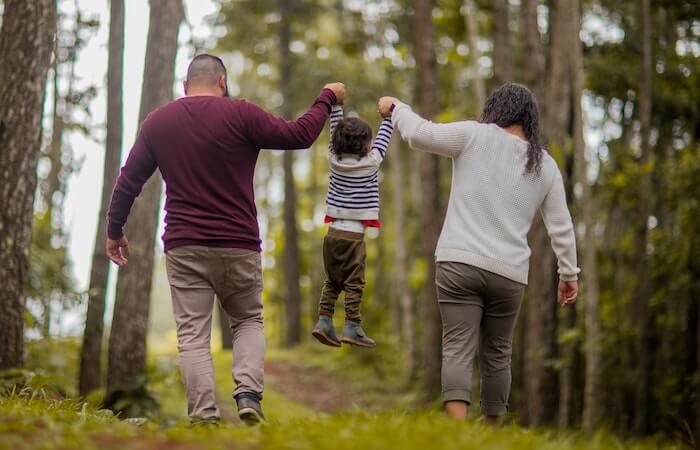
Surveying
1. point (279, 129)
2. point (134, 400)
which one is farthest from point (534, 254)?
point (279, 129)

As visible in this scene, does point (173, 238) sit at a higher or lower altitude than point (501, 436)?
higher

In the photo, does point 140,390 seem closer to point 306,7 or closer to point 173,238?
point 173,238

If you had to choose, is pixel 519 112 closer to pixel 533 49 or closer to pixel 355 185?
pixel 355 185

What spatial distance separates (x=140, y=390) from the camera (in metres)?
→ 10.6

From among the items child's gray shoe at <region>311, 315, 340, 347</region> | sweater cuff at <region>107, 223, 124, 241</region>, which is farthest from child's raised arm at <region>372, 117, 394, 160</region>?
sweater cuff at <region>107, 223, 124, 241</region>

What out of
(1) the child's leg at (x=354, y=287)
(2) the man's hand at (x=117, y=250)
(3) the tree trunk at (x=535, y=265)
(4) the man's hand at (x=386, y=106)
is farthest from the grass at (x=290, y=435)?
(3) the tree trunk at (x=535, y=265)

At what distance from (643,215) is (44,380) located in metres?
9.15

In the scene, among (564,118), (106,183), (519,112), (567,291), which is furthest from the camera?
(564,118)

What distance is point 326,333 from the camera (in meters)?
6.15

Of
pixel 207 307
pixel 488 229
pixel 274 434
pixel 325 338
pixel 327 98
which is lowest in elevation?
pixel 274 434

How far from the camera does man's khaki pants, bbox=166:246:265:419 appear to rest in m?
5.68

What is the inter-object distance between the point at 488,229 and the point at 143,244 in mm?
6109

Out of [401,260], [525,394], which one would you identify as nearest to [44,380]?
[525,394]

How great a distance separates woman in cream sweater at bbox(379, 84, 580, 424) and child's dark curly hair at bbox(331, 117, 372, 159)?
395mm
